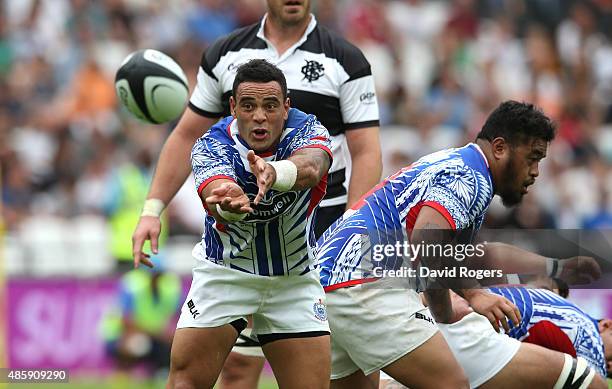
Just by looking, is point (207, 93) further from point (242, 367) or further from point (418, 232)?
point (418, 232)

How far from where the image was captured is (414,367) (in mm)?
5840

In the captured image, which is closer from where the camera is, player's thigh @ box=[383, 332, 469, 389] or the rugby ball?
player's thigh @ box=[383, 332, 469, 389]

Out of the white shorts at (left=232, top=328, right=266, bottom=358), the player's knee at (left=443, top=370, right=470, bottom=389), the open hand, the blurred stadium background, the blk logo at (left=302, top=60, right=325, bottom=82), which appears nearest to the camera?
the open hand

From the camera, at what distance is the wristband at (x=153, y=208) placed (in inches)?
272

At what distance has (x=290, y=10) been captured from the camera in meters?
7.04

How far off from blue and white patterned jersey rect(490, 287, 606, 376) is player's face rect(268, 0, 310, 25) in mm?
1929

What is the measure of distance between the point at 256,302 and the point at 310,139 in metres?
0.83

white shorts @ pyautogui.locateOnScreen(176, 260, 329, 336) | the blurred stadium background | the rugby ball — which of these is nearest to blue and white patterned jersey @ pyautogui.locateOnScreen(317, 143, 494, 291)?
white shorts @ pyautogui.locateOnScreen(176, 260, 329, 336)

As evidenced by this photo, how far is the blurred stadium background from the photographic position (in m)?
12.1

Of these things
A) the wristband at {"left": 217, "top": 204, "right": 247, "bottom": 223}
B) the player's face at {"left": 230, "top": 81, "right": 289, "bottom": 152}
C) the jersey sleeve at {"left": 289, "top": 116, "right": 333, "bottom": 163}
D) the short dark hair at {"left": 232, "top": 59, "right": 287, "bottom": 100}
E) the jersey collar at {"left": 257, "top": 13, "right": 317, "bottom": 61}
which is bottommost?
the wristband at {"left": 217, "top": 204, "right": 247, "bottom": 223}

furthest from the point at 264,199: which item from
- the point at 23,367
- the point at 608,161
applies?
the point at 608,161

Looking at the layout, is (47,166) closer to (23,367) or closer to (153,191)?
(23,367)

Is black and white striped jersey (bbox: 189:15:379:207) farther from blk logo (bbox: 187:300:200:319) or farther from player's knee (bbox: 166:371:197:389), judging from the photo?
player's knee (bbox: 166:371:197:389)

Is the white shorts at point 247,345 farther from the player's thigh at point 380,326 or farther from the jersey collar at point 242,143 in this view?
the jersey collar at point 242,143
